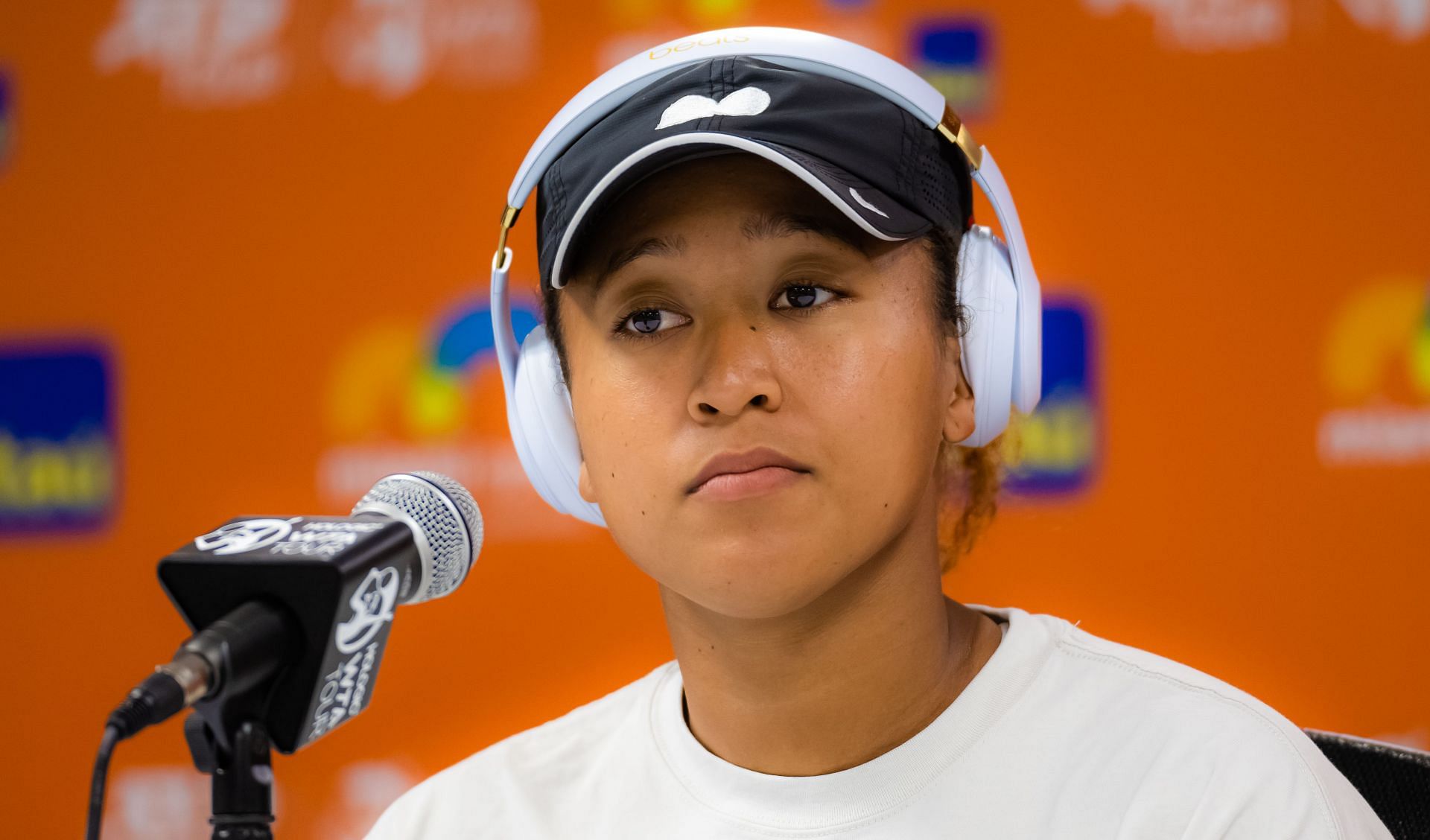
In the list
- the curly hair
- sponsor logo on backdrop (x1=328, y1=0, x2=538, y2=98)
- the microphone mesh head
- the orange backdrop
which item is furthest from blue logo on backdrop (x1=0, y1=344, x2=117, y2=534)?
the microphone mesh head

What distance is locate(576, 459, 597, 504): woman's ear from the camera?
4.44 feet

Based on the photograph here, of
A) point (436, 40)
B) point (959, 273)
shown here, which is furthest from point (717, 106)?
→ point (436, 40)

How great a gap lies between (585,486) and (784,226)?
38 cm

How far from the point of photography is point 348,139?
7.81 feet

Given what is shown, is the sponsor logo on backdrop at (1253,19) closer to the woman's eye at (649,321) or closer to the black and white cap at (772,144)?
the black and white cap at (772,144)

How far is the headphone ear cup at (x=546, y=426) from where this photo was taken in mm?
1346

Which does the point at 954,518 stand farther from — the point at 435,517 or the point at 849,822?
the point at 435,517

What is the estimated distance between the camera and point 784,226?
1136 millimetres

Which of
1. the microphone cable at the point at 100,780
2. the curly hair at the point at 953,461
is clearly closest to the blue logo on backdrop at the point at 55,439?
the curly hair at the point at 953,461

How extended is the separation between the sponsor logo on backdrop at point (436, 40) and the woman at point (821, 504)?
117 cm

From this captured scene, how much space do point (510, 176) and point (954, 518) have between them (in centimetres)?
111

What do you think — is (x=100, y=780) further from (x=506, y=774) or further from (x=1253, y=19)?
(x=1253, y=19)

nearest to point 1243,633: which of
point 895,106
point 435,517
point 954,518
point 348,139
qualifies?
point 954,518

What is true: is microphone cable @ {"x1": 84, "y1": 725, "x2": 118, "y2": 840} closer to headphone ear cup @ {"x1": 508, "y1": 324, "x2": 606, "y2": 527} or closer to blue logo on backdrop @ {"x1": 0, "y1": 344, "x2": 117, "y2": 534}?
headphone ear cup @ {"x1": 508, "y1": 324, "x2": 606, "y2": 527}
